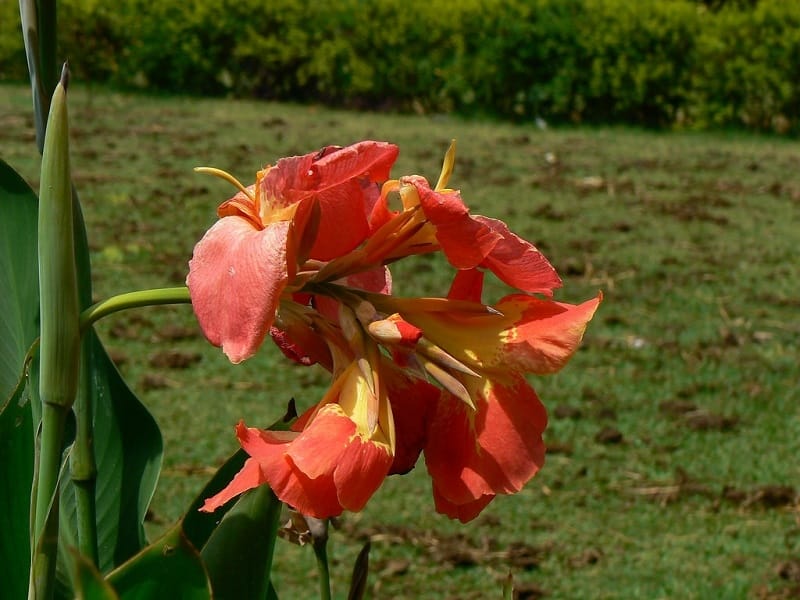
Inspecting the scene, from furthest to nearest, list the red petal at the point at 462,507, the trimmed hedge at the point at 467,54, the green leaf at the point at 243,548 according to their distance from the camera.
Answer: the trimmed hedge at the point at 467,54, the green leaf at the point at 243,548, the red petal at the point at 462,507

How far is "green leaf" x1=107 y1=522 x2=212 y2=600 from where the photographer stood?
0.73 meters

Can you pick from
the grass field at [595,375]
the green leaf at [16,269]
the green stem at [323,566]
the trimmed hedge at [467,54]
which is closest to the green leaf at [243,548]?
the green stem at [323,566]

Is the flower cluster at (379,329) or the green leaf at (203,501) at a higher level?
the flower cluster at (379,329)

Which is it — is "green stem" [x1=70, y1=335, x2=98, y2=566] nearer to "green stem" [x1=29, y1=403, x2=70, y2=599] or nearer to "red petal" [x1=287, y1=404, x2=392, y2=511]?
"green stem" [x1=29, y1=403, x2=70, y2=599]

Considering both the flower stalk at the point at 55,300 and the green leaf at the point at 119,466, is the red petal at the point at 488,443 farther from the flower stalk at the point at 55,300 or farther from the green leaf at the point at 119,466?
the green leaf at the point at 119,466

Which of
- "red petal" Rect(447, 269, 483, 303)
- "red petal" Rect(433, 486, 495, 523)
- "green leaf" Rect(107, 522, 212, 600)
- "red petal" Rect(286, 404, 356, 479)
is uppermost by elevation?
"red petal" Rect(447, 269, 483, 303)

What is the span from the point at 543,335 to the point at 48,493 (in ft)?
0.97

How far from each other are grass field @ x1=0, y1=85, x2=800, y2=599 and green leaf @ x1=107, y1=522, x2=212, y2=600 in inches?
83.0

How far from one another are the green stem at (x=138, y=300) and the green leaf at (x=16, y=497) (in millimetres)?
212

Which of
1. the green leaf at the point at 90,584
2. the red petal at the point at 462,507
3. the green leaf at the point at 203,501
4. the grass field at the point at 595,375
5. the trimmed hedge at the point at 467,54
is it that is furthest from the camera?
the trimmed hedge at the point at 467,54

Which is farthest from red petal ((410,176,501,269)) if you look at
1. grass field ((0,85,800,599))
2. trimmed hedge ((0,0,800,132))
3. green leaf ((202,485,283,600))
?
trimmed hedge ((0,0,800,132))

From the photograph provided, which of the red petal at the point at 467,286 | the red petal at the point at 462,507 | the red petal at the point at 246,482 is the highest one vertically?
the red petal at the point at 467,286

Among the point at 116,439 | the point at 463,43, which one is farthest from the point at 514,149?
the point at 116,439

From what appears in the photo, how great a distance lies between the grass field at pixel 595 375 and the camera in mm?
3020
